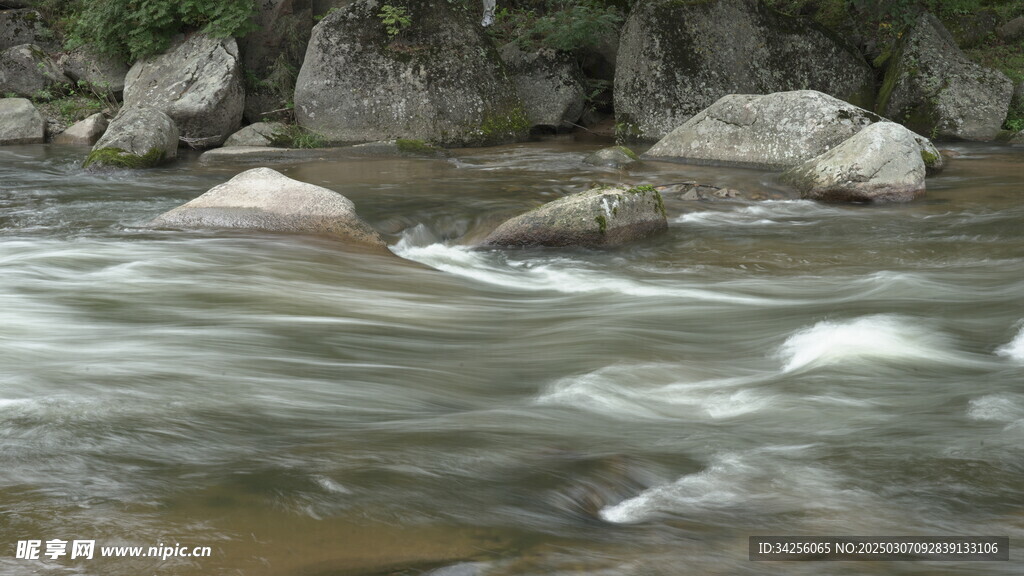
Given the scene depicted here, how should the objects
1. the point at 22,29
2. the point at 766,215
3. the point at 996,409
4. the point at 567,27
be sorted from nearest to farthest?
the point at 996,409, the point at 766,215, the point at 567,27, the point at 22,29

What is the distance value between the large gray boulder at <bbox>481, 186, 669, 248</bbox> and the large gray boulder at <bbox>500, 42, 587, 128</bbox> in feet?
22.6

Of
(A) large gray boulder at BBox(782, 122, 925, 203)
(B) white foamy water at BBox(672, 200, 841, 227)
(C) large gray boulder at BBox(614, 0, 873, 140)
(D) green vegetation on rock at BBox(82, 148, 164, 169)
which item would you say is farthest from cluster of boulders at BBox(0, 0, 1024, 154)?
(B) white foamy water at BBox(672, 200, 841, 227)

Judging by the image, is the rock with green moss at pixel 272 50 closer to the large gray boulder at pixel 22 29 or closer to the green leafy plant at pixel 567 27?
the green leafy plant at pixel 567 27

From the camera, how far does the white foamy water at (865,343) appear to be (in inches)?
173

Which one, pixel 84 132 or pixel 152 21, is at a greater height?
pixel 152 21

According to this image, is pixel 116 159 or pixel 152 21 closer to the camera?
pixel 116 159

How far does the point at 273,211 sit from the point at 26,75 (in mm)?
10940

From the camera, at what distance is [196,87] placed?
13234mm

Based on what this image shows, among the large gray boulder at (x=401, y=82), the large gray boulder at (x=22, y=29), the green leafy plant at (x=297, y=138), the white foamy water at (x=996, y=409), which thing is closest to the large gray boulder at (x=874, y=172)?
the white foamy water at (x=996, y=409)

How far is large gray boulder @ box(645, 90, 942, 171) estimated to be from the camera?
33.5 ft

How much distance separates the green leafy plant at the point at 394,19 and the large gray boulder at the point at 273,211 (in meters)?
6.08

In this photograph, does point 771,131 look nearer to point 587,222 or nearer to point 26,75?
point 587,222

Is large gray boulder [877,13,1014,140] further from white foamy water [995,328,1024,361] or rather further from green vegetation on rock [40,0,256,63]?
green vegetation on rock [40,0,256,63]

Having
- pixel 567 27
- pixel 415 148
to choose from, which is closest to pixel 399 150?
pixel 415 148
